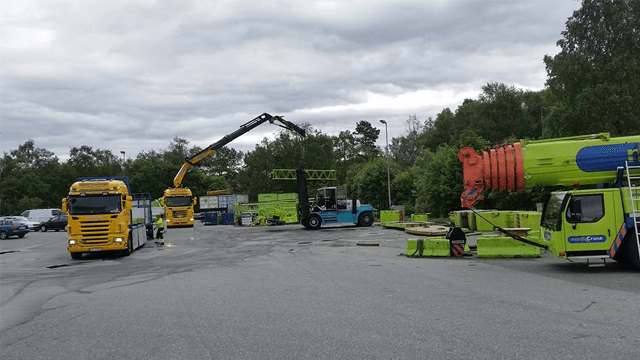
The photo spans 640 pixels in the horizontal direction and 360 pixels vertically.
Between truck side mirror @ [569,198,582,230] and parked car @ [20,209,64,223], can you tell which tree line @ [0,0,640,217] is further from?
parked car @ [20,209,64,223]

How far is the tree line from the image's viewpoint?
3572cm

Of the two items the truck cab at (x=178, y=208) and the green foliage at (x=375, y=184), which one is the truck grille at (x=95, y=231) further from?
the green foliage at (x=375, y=184)

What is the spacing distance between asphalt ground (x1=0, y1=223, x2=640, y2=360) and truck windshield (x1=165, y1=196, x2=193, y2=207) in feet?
95.2

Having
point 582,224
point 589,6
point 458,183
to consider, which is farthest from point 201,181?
point 582,224

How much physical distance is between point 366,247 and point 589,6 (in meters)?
26.6

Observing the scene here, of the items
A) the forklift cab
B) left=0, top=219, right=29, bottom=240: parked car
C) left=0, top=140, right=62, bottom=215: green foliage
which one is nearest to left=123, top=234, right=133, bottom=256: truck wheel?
the forklift cab

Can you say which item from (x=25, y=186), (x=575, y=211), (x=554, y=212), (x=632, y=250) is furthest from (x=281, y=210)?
(x=25, y=186)

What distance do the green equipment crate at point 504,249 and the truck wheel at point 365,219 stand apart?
20169 mm

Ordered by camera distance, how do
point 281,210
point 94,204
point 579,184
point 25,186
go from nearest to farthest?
point 579,184
point 94,204
point 281,210
point 25,186

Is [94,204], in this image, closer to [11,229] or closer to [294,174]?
[11,229]

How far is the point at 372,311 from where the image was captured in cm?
879

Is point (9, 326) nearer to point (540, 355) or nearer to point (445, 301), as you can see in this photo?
point (445, 301)

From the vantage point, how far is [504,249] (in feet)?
54.0

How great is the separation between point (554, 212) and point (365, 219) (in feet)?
75.9
